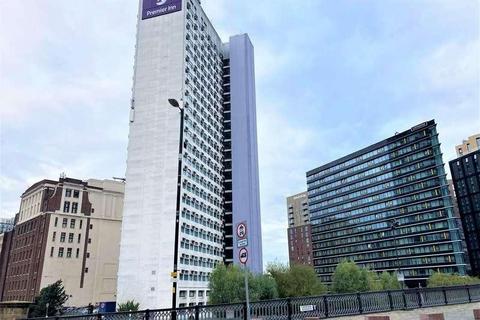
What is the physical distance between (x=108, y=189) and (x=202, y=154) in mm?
39275

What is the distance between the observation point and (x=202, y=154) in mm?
86188

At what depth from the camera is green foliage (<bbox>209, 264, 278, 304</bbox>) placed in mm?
54638

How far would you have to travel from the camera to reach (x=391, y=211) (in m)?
130

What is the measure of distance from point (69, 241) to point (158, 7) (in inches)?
2435

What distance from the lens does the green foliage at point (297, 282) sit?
58812 millimetres

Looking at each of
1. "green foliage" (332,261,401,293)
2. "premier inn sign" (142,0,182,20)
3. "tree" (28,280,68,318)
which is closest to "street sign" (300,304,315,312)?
"green foliage" (332,261,401,293)

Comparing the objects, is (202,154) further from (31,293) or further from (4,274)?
(4,274)

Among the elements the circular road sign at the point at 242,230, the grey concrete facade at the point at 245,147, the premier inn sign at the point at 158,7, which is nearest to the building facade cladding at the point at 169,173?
the premier inn sign at the point at 158,7

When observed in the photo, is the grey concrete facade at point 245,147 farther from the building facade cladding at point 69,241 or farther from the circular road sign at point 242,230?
the circular road sign at point 242,230

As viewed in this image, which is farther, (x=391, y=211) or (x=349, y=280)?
(x=391, y=211)

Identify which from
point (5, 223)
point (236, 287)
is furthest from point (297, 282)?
point (5, 223)

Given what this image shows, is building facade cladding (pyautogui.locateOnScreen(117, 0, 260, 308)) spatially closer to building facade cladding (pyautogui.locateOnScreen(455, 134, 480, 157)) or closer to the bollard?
the bollard

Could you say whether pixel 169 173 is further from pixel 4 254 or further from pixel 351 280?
pixel 4 254

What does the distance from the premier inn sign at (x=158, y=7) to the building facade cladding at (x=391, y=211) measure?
86.3 meters
